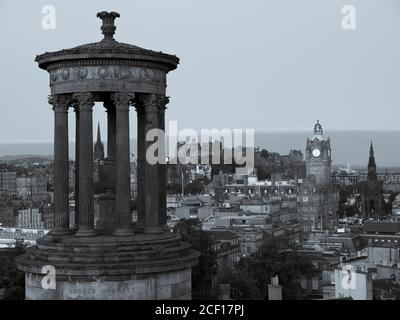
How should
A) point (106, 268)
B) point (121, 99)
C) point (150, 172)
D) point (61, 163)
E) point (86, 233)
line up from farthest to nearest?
point (150, 172)
point (61, 163)
point (121, 99)
point (86, 233)
point (106, 268)

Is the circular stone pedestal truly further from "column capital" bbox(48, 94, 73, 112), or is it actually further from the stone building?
the stone building

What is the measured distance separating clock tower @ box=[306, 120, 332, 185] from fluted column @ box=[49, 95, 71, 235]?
6732 inches

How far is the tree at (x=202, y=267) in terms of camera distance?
42.3 meters

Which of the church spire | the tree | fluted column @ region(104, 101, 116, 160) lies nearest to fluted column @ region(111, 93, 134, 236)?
fluted column @ region(104, 101, 116, 160)

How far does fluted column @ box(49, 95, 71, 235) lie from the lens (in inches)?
727

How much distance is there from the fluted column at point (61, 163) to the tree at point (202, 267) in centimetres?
2185

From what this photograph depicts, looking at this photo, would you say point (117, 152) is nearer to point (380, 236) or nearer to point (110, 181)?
point (110, 181)

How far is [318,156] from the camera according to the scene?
188375 millimetres

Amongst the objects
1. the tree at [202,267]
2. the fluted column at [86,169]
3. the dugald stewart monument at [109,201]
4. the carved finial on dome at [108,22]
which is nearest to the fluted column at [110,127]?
the dugald stewart monument at [109,201]

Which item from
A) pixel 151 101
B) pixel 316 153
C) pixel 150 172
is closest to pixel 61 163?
pixel 150 172

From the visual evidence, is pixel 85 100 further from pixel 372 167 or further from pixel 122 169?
pixel 372 167

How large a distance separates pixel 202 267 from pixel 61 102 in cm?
2955

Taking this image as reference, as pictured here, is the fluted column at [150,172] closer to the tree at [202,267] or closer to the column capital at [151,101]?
the column capital at [151,101]
